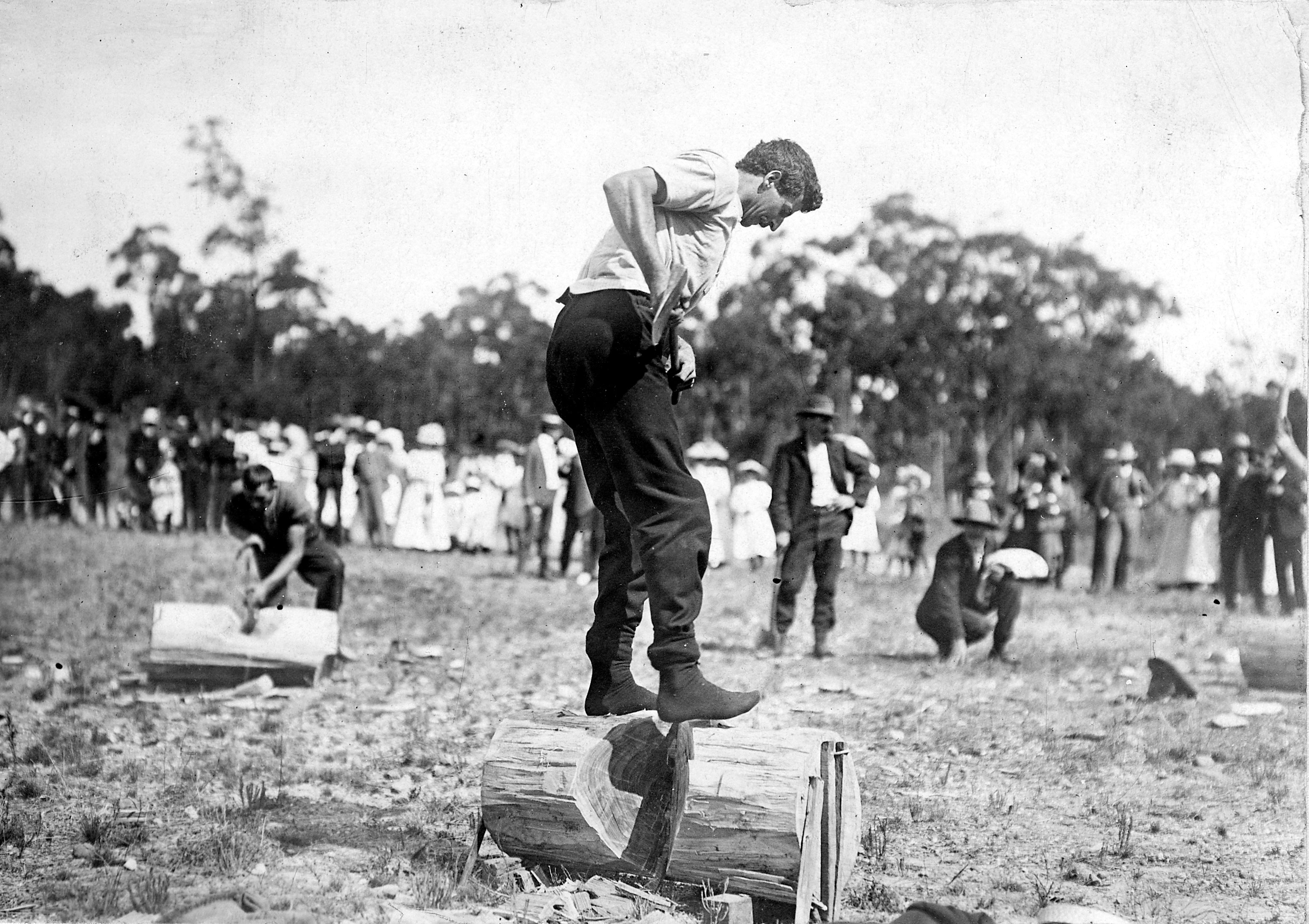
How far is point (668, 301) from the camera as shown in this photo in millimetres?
3611

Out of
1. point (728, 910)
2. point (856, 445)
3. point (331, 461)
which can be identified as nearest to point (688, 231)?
point (728, 910)

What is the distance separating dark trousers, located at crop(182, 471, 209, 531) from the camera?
12.4 m

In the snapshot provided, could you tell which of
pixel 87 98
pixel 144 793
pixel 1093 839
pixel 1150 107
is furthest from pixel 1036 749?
→ pixel 87 98

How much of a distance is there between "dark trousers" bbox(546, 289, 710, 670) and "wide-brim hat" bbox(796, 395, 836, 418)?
461cm

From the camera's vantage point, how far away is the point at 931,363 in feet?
37.8

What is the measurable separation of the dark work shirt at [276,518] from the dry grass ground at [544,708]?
0.90 meters

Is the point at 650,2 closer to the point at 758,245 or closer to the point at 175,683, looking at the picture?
the point at 758,245

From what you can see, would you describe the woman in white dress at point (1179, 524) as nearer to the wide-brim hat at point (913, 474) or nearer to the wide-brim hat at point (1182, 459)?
the wide-brim hat at point (1182, 459)

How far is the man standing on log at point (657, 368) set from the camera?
3584 millimetres

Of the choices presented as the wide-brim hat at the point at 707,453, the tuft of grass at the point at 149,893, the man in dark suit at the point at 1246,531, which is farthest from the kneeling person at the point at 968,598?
the tuft of grass at the point at 149,893

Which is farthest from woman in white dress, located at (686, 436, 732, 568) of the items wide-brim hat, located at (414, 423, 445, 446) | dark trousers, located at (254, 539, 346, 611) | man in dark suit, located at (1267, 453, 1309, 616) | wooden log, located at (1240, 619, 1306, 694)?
wooden log, located at (1240, 619, 1306, 694)

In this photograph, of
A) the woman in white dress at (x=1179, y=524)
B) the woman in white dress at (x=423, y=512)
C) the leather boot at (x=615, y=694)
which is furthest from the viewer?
the woman in white dress at (x=423, y=512)

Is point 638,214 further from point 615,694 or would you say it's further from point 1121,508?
point 1121,508

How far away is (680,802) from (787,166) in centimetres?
198
